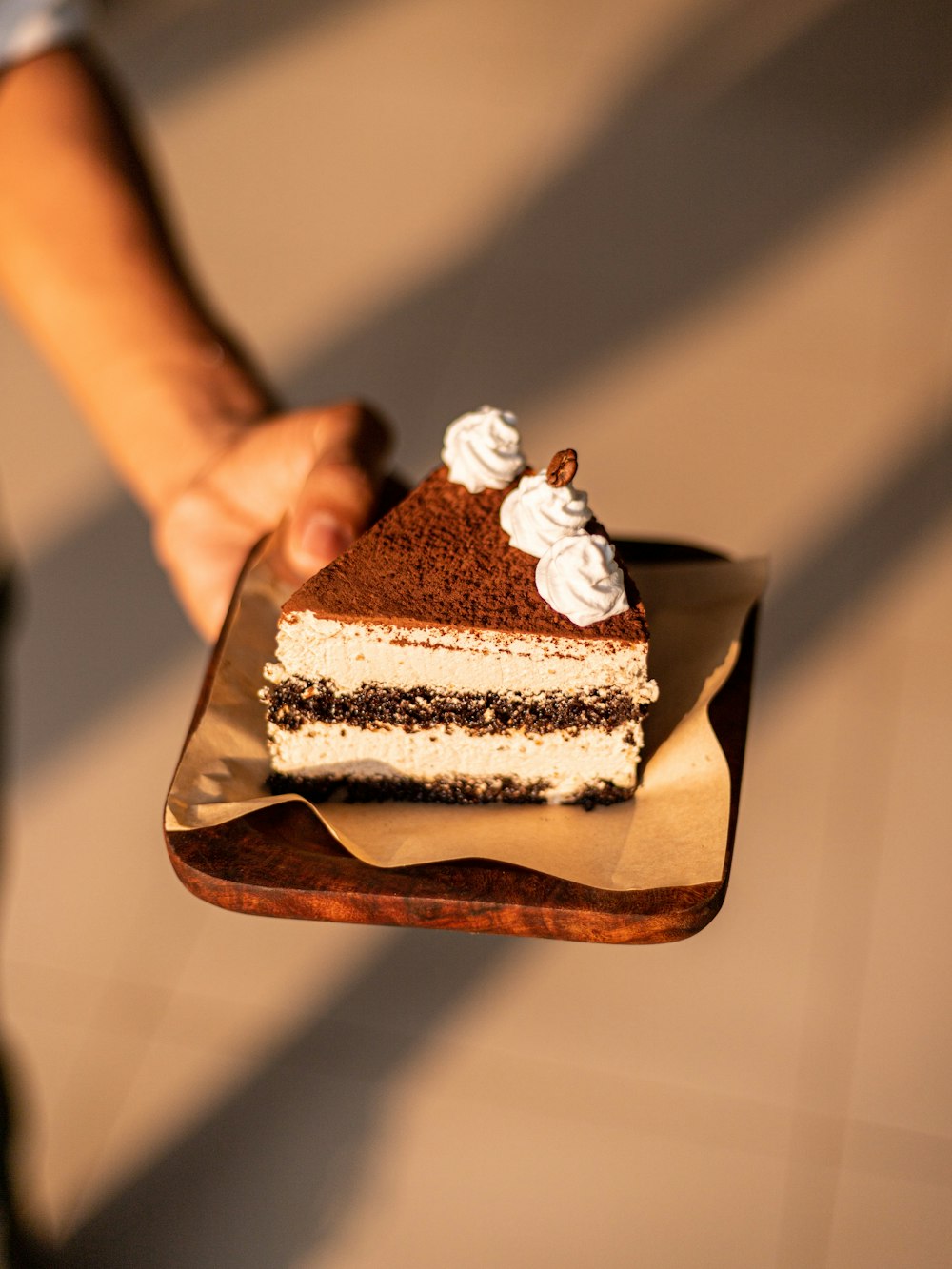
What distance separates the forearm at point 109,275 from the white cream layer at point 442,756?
2.13 ft

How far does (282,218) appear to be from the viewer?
4.89 metres

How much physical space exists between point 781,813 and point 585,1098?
921 millimetres

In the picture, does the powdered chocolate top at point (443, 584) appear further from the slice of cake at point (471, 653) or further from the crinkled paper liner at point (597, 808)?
the crinkled paper liner at point (597, 808)

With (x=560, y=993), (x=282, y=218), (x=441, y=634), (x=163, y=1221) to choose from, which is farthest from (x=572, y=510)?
(x=282, y=218)

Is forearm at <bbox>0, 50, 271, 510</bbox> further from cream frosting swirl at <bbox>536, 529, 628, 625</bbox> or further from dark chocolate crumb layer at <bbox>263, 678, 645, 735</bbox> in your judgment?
cream frosting swirl at <bbox>536, 529, 628, 625</bbox>

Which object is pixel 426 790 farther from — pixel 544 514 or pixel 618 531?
pixel 618 531

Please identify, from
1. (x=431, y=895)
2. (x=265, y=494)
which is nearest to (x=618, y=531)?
(x=265, y=494)

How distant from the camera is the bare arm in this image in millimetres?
2105

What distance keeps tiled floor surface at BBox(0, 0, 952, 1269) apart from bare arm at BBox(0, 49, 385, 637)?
133 centimetres

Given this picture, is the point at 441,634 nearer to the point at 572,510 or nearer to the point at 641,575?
the point at 572,510

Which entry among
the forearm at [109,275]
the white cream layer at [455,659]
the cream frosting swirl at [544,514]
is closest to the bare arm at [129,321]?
the forearm at [109,275]

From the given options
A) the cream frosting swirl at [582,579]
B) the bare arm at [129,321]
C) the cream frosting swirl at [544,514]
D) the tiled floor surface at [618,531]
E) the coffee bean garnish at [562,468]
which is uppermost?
the bare arm at [129,321]

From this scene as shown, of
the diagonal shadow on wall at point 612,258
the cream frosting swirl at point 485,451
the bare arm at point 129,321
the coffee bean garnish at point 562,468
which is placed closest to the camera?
the coffee bean garnish at point 562,468

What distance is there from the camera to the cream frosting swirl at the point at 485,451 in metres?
1.71
